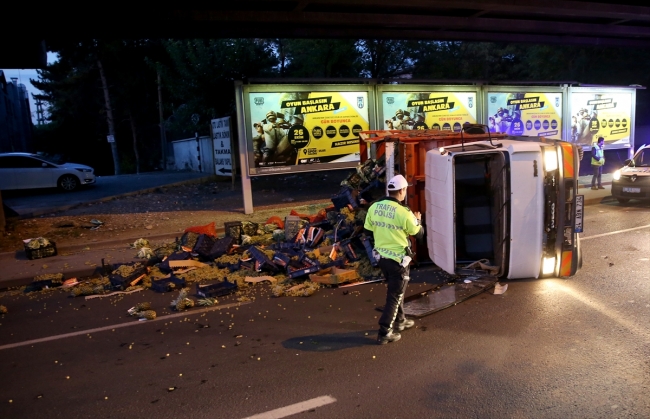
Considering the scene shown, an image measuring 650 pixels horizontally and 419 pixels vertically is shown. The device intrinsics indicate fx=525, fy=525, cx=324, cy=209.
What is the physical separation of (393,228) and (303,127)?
9740mm

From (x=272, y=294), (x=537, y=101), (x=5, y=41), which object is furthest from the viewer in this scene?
(x=537, y=101)

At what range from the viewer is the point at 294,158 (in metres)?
14.8

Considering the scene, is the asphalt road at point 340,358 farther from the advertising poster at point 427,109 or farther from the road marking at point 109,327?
the advertising poster at point 427,109

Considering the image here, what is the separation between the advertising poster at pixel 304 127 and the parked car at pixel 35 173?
33.9ft

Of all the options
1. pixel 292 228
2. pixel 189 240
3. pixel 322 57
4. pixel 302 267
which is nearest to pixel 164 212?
pixel 189 240

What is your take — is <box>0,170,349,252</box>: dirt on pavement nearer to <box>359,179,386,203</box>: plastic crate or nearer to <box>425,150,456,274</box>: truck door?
<box>359,179,386,203</box>: plastic crate

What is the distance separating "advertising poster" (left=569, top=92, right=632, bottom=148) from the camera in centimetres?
1914

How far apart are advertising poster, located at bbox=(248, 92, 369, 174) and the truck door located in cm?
690

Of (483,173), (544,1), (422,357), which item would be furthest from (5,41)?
(544,1)

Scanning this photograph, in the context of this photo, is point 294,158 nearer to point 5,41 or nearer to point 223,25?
point 223,25

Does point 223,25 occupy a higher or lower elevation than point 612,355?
higher

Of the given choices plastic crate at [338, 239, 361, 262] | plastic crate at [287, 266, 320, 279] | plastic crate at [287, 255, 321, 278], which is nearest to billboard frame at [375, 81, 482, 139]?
plastic crate at [338, 239, 361, 262]

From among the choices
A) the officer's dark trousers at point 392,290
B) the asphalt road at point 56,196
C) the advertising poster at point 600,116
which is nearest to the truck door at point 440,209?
the officer's dark trousers at point 392,290

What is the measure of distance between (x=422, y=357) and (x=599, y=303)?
2.86m
